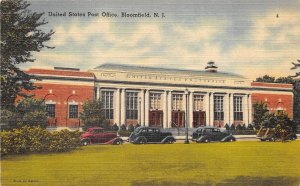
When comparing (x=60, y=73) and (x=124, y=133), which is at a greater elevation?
(x=60, y=73)

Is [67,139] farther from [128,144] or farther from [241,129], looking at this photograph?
[241,129]

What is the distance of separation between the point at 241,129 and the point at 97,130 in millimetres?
2272

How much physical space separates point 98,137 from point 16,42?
1.88 meters

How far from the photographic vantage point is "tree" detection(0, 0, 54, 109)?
5.83 metres

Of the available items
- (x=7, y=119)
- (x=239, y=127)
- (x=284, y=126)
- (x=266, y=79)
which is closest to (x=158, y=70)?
(x=239, y=127)

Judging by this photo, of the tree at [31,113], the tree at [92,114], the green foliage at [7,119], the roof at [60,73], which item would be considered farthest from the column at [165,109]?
the green foliage at [7,119]

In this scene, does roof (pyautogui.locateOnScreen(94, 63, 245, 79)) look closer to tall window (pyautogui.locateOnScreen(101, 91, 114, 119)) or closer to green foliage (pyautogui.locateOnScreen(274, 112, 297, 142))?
tall window (pyautogui.locateOnScreen(101, 91, 114, 119))

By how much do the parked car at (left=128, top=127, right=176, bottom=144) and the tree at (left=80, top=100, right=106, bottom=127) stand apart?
522 mm

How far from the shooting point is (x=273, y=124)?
6.45 metres

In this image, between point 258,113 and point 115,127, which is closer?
point 115,127

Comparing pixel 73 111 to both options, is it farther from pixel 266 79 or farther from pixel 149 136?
pixel 266 79

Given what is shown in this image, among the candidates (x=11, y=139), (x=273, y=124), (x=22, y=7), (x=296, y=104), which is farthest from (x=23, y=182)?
(x=296, y=104)

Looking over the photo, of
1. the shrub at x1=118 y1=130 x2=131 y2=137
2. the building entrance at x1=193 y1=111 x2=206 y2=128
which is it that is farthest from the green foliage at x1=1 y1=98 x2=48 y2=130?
the building entrance at x1=193 y1=111 x2=206 y2=128

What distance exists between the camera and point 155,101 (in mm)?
6570
